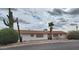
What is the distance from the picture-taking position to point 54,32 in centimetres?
407

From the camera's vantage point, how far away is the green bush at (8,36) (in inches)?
160

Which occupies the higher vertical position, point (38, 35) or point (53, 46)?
point (38, 35)

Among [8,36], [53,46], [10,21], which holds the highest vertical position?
[10,21]

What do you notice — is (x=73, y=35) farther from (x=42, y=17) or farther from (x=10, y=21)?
(x=10, y=21)

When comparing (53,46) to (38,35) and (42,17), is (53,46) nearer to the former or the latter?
(38,35)

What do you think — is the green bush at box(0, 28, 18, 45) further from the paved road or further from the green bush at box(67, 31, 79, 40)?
the green bush at box(67, 31, 79, 40)

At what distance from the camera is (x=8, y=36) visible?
4082 mm

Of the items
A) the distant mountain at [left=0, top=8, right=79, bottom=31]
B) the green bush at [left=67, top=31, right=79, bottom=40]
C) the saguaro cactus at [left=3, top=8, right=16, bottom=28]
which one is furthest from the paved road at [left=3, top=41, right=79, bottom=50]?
the saguaro cactus at [left=3, top=8, right=16, bottom=28]

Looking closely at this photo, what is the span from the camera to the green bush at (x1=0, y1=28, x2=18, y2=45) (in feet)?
13.4

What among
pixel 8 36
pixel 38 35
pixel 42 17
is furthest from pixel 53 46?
pixel 8 36

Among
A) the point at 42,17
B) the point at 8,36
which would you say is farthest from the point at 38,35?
the point at 8,36
